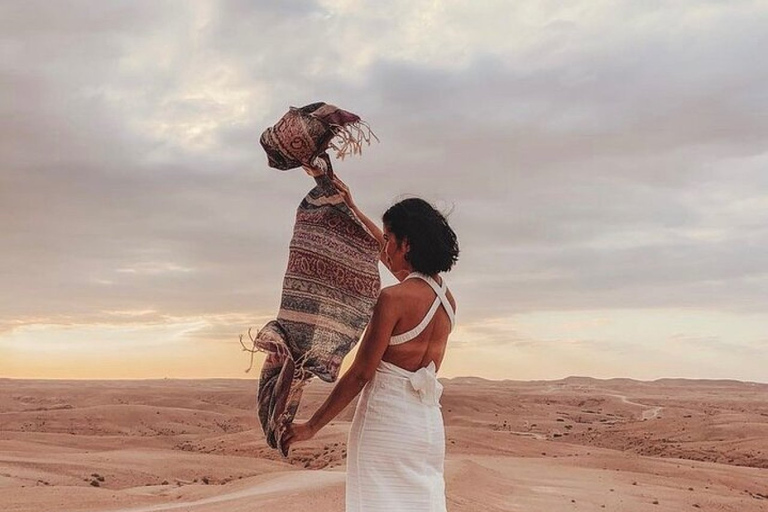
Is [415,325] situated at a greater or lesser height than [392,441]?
greater

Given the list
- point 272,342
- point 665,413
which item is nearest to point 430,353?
point 272,342

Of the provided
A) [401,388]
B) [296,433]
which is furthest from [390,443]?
[296,433]

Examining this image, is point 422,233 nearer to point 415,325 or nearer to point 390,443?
point 415,325

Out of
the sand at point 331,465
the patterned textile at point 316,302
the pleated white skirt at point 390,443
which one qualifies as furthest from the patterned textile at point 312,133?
the sand at point 331,465

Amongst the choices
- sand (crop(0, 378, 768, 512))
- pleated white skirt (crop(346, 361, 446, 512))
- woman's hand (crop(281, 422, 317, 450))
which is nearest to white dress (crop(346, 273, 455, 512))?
pleated white skirt (crop(346, 361, 446, 512))

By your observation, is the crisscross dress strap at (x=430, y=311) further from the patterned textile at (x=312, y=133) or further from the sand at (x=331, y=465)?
the sand at (x=331, y=465)

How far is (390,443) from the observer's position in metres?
3.69

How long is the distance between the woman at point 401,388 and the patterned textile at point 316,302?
0.13 m

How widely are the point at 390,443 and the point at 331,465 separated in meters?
13.8

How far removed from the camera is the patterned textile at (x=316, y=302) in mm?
3801

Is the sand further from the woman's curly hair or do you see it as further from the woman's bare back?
the woman's curly hair

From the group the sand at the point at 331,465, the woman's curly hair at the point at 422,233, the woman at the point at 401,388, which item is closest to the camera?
the woman at the point at 401,388

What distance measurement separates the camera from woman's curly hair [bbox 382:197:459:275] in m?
3.79

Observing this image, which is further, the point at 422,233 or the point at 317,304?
the point at 317,304
